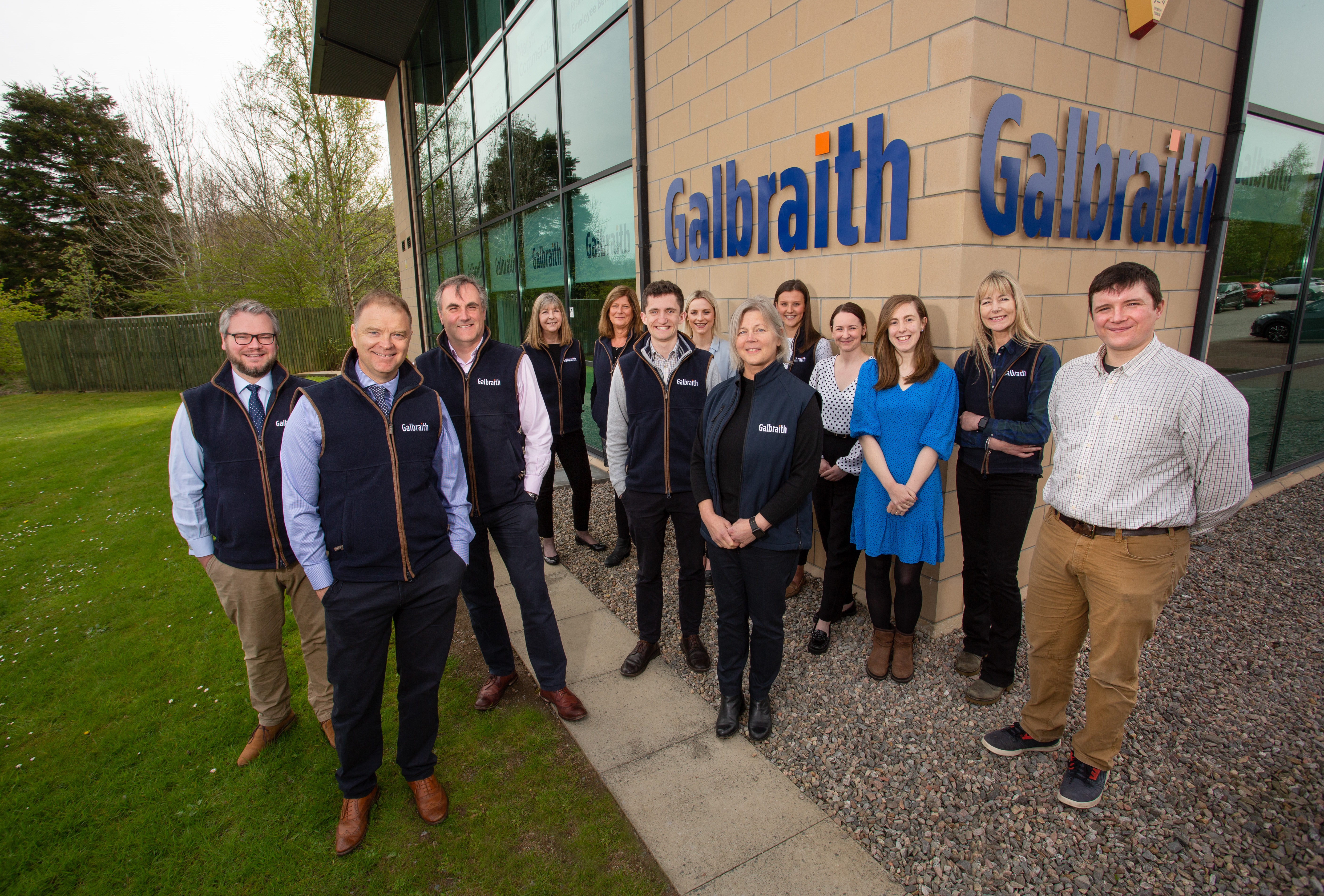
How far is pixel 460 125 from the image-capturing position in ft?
38.8

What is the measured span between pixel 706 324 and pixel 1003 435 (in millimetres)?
1787

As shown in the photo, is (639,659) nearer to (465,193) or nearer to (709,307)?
(709,307)

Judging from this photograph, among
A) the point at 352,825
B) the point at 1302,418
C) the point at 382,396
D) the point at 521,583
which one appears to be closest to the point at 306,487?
the point at 382,396

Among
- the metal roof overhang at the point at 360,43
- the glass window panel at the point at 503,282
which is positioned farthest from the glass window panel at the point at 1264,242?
the metal roof overhang at the point at 360,43

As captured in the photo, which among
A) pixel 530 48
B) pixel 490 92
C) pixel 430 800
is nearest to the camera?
pixel 430 800

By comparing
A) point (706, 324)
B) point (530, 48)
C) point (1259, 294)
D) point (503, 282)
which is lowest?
point (706, 324)

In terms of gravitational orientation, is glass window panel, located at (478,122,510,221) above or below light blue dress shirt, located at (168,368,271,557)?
above

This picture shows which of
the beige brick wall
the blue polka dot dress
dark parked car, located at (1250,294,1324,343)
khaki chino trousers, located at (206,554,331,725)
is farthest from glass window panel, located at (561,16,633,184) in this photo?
dark parked car, located at (1250,294,1324,343)

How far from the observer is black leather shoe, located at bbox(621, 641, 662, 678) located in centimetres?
350

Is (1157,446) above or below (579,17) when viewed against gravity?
below

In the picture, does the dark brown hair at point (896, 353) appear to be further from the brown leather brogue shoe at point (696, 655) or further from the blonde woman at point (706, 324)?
the brown leather brogue shoe at point (696, 655)

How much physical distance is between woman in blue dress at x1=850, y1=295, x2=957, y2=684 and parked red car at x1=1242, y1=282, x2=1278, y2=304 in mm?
4264

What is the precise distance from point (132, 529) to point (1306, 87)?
12.0m

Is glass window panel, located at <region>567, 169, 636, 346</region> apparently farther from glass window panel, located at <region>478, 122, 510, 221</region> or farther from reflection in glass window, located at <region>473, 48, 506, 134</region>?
reflection in glass window, located at <region>473, 48, 506, 134</region>
